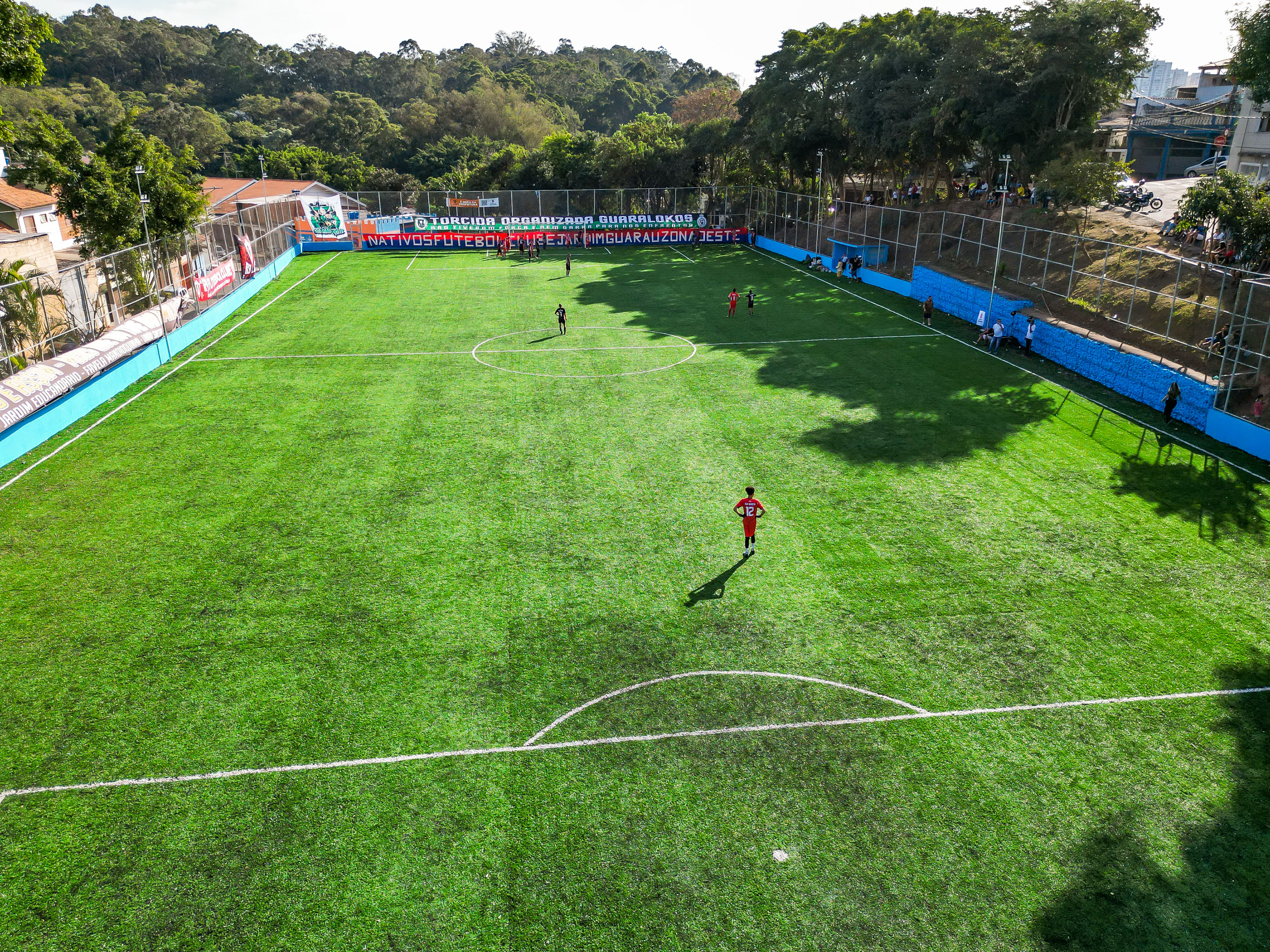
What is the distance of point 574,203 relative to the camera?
6088 centimetres

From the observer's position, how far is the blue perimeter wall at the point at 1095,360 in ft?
69.9

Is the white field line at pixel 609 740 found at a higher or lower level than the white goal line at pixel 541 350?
lower

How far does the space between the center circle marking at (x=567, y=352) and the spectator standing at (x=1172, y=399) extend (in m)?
14.1

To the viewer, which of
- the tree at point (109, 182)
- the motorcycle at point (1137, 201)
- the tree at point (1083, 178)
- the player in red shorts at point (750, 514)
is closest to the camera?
the player in red shorts at point (750, 514)

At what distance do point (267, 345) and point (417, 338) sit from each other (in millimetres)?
5428

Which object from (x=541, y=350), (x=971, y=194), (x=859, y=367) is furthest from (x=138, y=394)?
(x=971, y=194)

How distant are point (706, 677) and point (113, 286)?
2433 cm

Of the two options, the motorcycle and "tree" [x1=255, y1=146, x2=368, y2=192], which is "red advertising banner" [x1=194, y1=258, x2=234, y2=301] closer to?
the motorcycle

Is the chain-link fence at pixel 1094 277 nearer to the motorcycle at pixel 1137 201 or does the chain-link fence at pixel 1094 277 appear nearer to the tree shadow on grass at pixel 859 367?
the tree shadow on grass at pixel 859 367

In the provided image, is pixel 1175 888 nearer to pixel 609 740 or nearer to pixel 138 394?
pixel 609 740

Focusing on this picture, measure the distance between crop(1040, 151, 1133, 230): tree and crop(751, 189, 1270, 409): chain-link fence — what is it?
1879 millimetres

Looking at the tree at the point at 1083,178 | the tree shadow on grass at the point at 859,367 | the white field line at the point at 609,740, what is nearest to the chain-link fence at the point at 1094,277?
the tree at the point at 1083,178

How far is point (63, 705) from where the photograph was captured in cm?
1136

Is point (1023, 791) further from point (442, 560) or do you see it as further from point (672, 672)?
point (442, 560)
